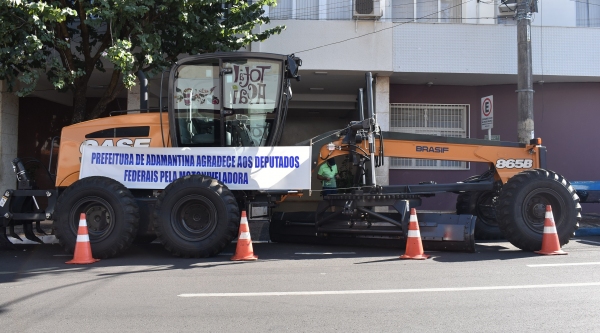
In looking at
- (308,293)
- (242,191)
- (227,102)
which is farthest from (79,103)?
(308,293)

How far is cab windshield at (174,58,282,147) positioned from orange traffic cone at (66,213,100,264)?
201 cm

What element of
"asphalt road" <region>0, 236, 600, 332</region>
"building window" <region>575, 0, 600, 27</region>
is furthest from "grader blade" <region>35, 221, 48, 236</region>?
"building window" <region>575, 0, 600, 27</region>

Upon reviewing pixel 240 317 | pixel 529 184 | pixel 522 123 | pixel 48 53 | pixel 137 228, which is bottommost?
pixel 240 317

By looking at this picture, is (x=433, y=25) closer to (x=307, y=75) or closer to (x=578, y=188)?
(x=307, y=75)

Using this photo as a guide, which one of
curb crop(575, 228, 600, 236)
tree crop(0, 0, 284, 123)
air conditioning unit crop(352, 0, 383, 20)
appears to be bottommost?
curb crop(575, 228, 600, 236)

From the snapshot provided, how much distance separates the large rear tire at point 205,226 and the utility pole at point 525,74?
696 cm

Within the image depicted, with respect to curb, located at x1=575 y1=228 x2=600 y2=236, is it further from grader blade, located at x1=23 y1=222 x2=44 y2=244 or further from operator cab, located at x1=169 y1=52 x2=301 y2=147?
grader blade, located at x1=23 y1=222 x2=44 y2=244

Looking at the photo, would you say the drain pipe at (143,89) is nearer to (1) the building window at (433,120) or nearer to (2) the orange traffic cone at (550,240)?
(2) the orange traffic cone at (550,240)

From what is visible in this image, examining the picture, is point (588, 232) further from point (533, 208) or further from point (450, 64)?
point (450, 64)

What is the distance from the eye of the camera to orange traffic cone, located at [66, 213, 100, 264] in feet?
26.9

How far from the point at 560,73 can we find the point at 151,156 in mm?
11373

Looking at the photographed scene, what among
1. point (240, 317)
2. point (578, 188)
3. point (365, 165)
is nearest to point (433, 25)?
point (578, 188)

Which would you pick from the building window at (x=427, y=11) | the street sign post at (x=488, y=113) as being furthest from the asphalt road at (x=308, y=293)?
the building window at (x=427, y=11)

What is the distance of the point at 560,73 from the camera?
15.0 metres
